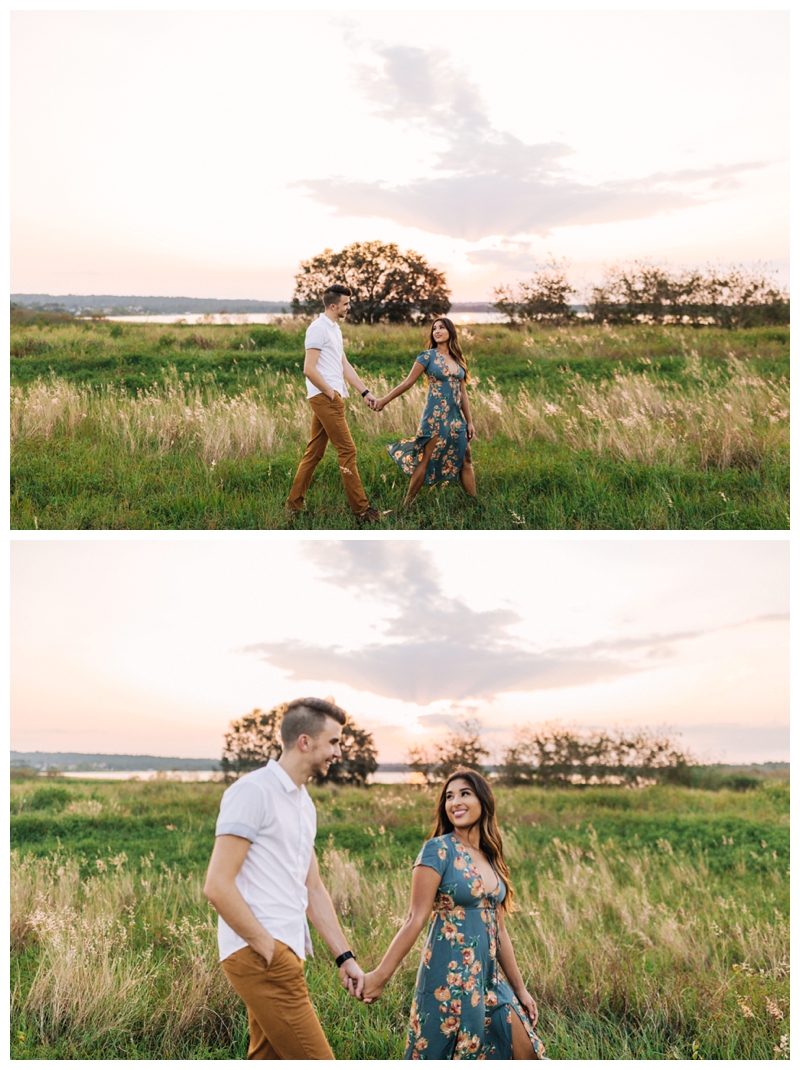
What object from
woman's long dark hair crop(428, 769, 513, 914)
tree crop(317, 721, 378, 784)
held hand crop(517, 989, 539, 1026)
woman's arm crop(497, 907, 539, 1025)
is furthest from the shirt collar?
tree crop(317, 721, 378, 784)

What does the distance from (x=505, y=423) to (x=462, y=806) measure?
19.7ft

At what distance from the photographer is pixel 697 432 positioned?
8648mm

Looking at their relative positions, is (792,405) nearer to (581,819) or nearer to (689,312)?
(581,819)

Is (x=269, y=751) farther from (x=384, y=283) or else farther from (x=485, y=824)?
(x=384, y=283)

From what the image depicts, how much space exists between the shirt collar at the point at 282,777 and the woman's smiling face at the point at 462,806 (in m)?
0.89

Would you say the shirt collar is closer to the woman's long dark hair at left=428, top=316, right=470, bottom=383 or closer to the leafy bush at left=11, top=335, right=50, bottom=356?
the woman's long dark hair at left=428, top=316, right=470, bottom=383

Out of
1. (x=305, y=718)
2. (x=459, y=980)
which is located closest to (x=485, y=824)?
(x=459, y=980)

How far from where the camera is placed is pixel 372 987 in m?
3.69

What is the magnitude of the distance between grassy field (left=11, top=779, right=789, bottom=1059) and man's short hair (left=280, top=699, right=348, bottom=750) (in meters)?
2.27

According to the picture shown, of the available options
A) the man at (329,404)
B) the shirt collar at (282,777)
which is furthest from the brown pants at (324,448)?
the shirt collar at (282,777)

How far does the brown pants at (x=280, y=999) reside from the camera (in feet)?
10.6

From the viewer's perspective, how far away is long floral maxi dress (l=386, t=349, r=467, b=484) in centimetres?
740

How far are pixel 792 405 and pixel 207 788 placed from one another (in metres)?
10.7

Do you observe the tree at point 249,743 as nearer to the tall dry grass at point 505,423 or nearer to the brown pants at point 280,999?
the tall dry grass at point 505,423
